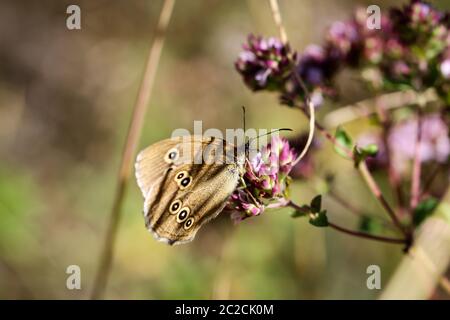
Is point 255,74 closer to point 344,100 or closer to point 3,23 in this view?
point 344,100

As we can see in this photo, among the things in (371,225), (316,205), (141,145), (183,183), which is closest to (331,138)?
(316,205)

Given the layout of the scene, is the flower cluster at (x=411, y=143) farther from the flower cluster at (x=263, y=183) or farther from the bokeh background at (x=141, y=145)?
the flower cluster at (x=263, y=183)

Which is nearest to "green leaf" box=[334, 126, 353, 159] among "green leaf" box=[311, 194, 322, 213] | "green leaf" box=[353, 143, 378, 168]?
"green leaf" box=[353, 143, 378, 168]

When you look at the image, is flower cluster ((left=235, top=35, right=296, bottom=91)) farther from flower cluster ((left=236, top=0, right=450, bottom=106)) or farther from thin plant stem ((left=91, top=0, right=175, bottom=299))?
thin plant stem ((left=91, top=0, right=175, bottom=299))

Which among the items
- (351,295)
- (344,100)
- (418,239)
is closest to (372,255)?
(351,295)

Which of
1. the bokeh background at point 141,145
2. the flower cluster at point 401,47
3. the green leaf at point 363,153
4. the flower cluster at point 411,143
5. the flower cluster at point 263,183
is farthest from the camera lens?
the bokeh background at point 141,145

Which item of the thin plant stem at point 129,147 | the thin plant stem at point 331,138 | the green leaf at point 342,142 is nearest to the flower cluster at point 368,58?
the thin plant stem at point 331,138

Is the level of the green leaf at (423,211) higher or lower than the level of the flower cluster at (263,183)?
lower
